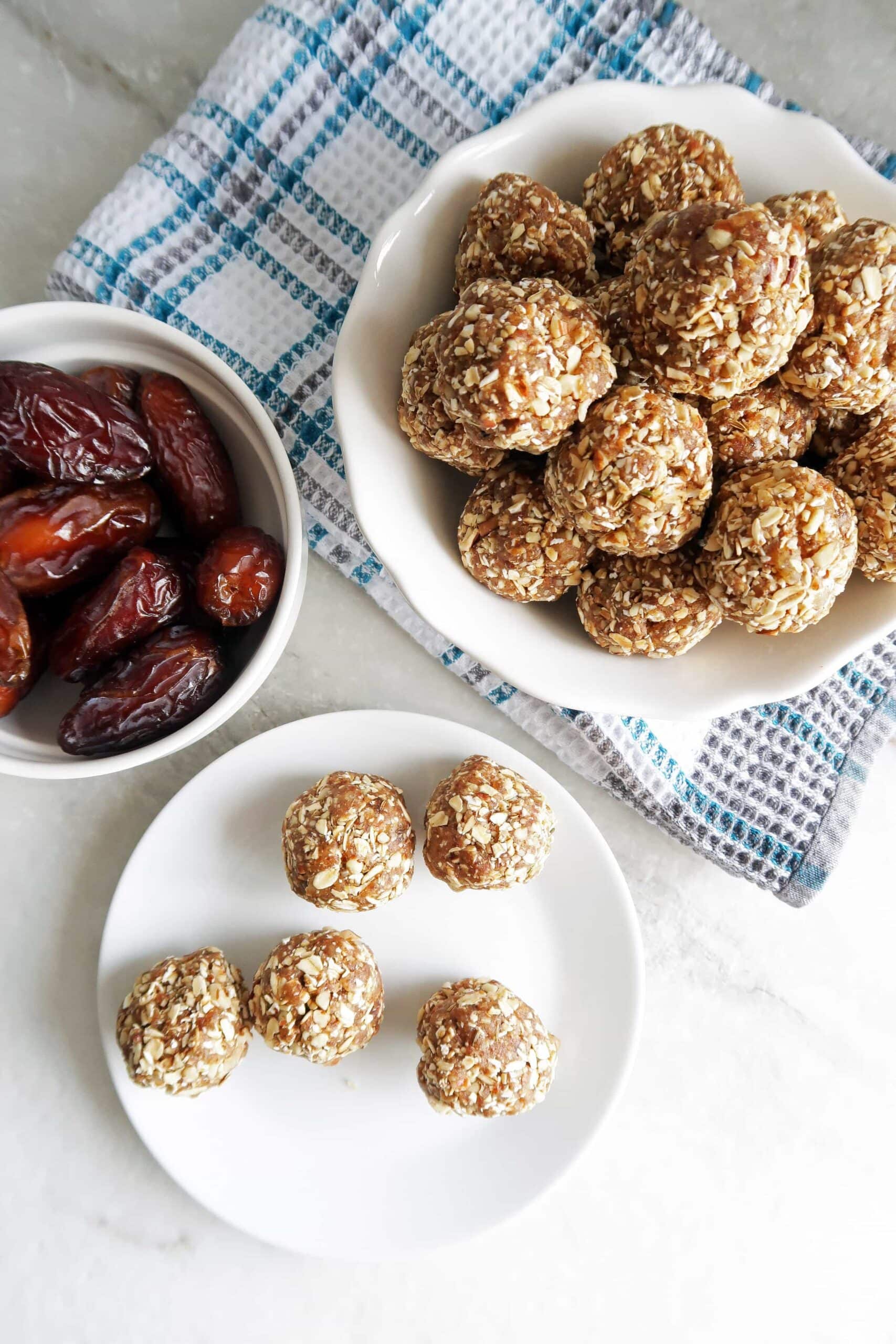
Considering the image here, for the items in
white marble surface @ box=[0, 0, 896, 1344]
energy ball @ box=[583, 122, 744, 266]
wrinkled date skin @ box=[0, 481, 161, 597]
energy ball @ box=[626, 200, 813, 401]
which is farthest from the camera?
white marble surface @ box=[0, 0, 896, 1344]

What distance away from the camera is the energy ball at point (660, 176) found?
83 cm

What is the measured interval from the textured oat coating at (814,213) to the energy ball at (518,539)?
0.31 metres

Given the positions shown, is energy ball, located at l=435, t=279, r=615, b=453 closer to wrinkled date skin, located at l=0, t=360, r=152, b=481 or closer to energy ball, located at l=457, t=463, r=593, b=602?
energy ball, located at l=457, t=463, r=593, b=602

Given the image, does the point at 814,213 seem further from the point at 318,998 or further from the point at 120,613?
the point at 318,998

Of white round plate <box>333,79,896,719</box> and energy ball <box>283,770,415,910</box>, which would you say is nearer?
white round plate <box>333,79,896,719</box>

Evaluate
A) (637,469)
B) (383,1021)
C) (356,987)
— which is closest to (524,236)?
(637,469)

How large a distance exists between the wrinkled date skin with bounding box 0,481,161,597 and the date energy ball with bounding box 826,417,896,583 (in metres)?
0.70

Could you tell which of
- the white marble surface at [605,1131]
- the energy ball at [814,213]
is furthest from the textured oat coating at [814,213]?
the white marble surface at [605,1131]

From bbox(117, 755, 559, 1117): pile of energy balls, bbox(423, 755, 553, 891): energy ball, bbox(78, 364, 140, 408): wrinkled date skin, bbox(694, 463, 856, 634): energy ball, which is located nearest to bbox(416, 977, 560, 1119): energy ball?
bbox(117, 755, 559, 1117): pile of energy balls

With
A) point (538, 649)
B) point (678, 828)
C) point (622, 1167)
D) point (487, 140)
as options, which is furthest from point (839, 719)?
point (487, 140)

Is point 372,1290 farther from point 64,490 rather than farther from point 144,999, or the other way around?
point 64,490

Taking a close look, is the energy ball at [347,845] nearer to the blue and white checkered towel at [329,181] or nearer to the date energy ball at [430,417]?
the blue and white checkered towel at [329,181]

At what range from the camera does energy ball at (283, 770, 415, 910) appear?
1023 mm

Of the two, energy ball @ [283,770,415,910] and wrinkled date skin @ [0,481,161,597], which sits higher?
wrinkled date skin @ [0,481,161,597]
